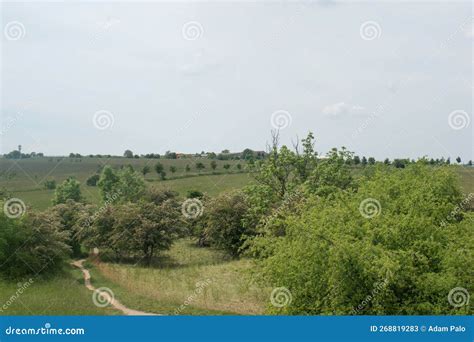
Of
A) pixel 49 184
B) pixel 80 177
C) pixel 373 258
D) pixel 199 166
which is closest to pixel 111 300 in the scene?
pixel 373 258

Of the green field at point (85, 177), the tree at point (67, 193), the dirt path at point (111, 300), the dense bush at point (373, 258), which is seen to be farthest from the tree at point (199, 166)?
the dense bush at point (373, 258)

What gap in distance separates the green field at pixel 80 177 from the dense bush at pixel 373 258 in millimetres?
32615

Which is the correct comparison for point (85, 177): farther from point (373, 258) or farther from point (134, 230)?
point (373, 258)

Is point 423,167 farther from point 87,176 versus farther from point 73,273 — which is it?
point 87,176

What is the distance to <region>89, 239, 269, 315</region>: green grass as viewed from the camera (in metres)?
19.8

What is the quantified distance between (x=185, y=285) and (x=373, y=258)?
14.6 meters

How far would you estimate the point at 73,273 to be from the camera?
2752 centimetres

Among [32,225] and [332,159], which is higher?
[332,159]

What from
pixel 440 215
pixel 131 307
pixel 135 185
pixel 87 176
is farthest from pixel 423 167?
pixel 87 176

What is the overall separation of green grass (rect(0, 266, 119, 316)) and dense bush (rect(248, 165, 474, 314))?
25.2 feet

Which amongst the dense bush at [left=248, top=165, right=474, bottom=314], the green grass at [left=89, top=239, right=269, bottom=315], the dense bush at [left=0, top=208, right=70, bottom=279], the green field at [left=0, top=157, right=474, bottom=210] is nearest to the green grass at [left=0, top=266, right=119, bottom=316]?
the dense bush at [left=0, top=208, right=70, bottom=279]

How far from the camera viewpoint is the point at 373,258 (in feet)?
45.6

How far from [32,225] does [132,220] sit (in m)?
9.07

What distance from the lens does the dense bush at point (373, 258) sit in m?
13.6
